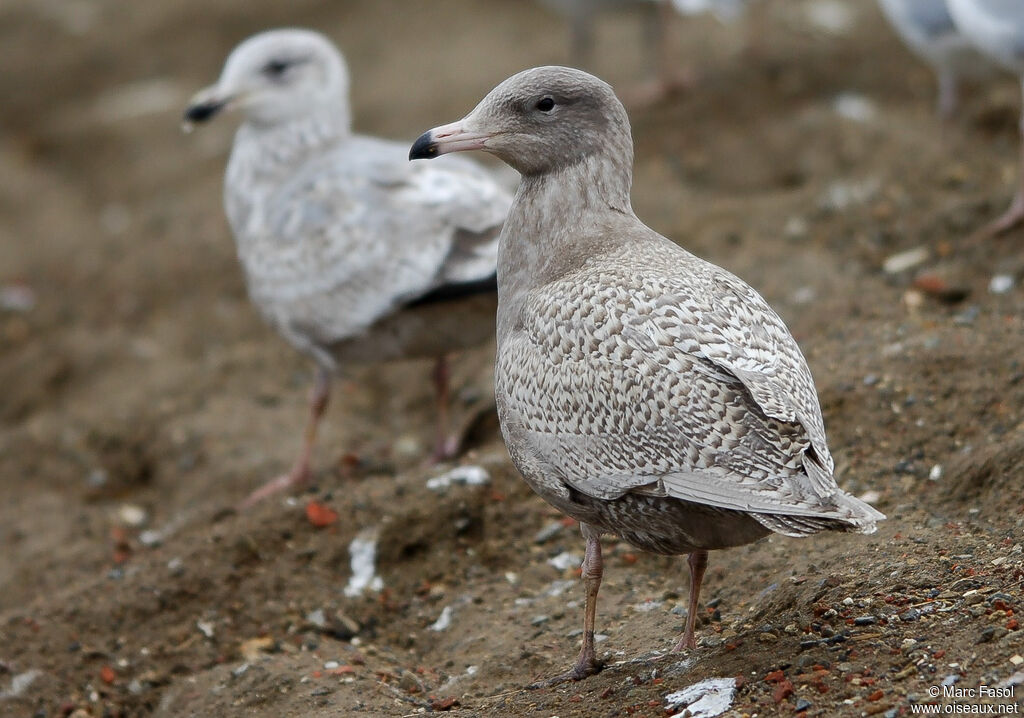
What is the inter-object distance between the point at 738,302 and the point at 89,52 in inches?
386

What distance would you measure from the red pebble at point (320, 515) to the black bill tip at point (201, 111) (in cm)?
216

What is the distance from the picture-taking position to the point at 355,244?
5.85 m

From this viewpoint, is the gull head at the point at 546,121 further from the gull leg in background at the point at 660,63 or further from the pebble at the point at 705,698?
the gull leg in background at the point at 660,63

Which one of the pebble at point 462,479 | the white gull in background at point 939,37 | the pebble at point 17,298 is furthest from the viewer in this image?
the pebble at point 17,298

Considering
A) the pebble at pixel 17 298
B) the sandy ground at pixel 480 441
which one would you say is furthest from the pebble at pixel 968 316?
the pebble at pixel 17 298

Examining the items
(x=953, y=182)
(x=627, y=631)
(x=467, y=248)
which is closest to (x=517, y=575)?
(x=627, y=631)

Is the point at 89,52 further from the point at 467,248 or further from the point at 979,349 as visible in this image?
the point at 979,349

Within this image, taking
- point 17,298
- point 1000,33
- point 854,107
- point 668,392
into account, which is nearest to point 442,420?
point 668,392

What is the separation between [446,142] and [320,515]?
189 centimetres

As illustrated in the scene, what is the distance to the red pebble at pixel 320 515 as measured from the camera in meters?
5.47

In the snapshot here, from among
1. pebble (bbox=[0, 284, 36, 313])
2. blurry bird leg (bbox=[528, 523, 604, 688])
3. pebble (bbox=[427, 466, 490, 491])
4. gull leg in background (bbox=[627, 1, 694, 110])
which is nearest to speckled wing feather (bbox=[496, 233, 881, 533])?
blurry bird leg (bbox=[528, 523, 604, 688])

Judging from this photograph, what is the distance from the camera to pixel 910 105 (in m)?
8.96

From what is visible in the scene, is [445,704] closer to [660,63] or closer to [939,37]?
[939,37]

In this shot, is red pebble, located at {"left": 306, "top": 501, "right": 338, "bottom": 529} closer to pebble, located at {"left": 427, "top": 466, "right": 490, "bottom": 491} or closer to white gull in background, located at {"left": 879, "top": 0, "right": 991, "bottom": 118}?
pebble, located at {"left": 427, "top": 466, "right": 490, "bottom": 491}
